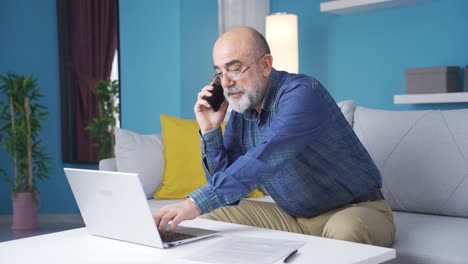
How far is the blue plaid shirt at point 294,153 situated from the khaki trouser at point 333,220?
0.04 metres

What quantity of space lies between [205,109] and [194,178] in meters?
1.07

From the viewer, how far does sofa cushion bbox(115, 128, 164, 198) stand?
3.14 meters

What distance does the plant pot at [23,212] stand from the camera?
4824 millimetres

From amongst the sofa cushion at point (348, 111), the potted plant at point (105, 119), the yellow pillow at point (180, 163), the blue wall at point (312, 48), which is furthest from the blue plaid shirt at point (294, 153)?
the potted plant at point (105, 119)

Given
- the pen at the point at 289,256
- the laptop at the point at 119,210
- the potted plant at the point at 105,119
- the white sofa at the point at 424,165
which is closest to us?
the pen at the point at 289,256

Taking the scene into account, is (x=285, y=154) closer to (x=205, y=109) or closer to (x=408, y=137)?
(x=205, y=109)

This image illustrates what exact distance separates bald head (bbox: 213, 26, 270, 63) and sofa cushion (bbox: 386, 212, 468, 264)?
783 millimetres

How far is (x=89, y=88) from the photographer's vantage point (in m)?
5.46

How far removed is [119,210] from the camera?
156cm

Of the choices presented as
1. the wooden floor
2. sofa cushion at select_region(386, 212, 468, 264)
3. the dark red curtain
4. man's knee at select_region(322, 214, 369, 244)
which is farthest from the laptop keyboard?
the dark red curtain

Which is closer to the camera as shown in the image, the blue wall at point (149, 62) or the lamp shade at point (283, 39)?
the lamp shade at point (283, 39)

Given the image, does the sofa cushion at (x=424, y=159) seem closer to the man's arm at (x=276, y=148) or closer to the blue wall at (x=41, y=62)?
the man's arm at (x=276, y=148)

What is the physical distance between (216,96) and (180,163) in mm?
1053

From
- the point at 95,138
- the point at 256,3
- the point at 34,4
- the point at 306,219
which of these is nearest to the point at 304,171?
the point at 306,219
